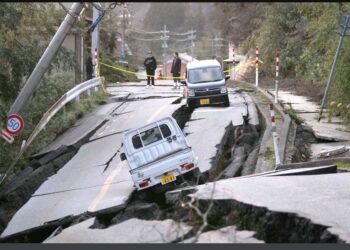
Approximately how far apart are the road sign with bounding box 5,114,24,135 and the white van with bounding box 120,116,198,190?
303 cm

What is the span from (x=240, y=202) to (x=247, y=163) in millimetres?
6090

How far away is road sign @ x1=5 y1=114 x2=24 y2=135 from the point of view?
1513 centimetres

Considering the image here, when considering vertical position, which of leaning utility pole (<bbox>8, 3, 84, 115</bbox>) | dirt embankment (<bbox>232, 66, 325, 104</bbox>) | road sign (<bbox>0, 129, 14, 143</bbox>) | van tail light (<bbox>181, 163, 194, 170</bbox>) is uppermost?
leaning utility pole (<bbox>8, 3, 84, 115</bbox>)

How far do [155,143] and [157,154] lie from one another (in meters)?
0.30

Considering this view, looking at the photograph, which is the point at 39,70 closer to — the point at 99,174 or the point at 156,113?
the point at 99,174

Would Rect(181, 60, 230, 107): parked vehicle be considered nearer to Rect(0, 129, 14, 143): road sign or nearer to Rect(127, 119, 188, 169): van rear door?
Rect(0, 129, 14, 143): road sign

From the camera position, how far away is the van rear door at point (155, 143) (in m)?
13.5

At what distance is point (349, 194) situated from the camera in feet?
36.0

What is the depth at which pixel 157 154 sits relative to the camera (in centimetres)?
1358

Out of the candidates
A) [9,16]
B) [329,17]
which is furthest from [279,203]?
[329,17]

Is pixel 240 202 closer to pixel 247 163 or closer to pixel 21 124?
pixel 247 163

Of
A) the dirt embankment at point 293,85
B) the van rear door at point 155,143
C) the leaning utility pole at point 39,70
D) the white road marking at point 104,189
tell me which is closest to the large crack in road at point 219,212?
the white road marking at point 104,189

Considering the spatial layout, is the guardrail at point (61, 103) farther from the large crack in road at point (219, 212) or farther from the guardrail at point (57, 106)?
the large crack in road at point (219, 212)

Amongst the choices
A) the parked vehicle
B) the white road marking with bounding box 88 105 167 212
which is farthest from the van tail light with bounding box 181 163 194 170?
the parked vehicle
